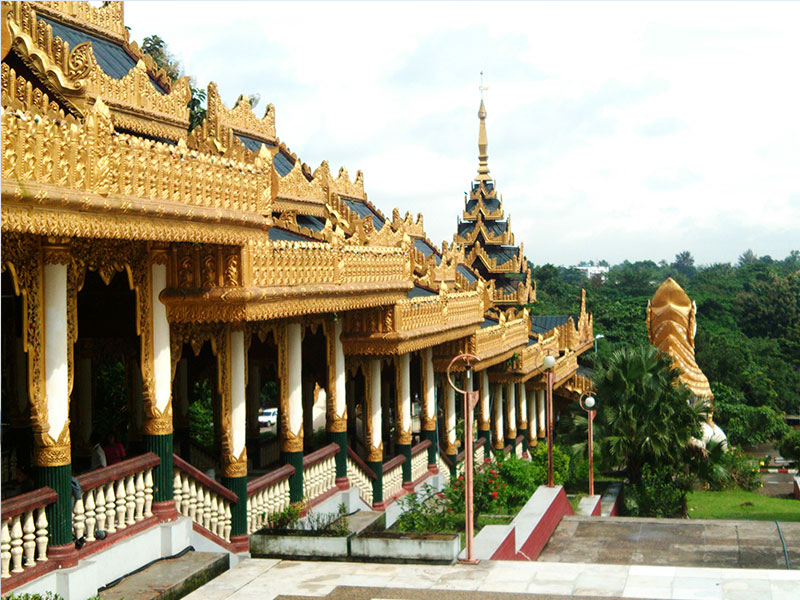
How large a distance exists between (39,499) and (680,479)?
21.2 metres

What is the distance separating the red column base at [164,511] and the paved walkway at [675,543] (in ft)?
23.1

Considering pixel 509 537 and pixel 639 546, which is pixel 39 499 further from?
pixel 639 546

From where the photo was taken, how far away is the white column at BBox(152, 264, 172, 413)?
11.9 m

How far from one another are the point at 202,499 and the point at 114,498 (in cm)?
187

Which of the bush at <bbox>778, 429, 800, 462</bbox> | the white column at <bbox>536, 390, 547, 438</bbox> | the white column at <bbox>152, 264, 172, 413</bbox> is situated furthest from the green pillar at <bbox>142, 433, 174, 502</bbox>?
the bush at <bbox>778, 429, 800, 462</bbox>

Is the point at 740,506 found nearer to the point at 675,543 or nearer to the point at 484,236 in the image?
the point at 675,543

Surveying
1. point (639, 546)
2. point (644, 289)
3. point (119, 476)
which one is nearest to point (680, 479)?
point (639, 546)

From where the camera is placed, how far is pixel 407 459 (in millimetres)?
21078

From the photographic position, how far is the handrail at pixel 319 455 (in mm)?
16097

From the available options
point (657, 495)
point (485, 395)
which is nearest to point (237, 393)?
point (485, 395)

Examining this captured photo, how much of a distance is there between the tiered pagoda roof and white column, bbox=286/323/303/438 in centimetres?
2635

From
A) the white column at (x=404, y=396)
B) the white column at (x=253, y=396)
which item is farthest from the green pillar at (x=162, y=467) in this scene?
the white column at (x=404, y=396)

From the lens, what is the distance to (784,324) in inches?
3145

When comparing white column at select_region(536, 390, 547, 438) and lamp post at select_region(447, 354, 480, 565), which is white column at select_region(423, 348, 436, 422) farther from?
white column at select_region(536, 390, 547, 438)
